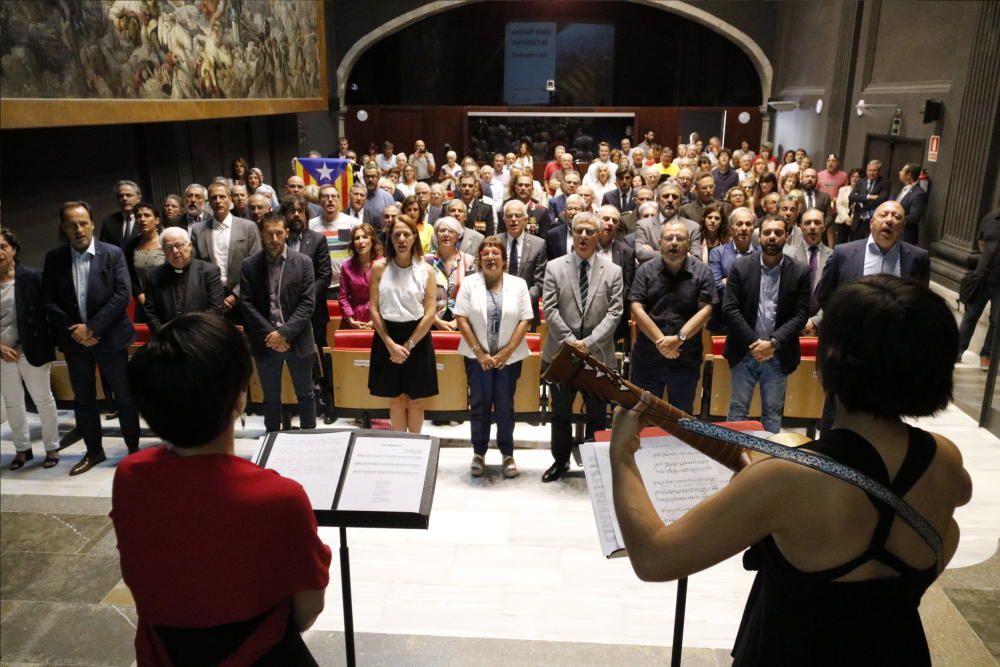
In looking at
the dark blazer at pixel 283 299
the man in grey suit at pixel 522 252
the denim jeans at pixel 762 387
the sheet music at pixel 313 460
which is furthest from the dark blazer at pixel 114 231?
the denim jeans at pixel 762 387

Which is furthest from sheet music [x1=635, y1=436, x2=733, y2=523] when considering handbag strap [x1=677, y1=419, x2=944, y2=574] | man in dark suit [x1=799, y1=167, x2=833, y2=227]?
man in dark suit [x1=799, y1=167, x2=833, y2=227]

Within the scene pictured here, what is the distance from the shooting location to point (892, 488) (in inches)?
54.2

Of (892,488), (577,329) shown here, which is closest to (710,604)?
(577,329)

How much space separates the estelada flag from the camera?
8.93 metres

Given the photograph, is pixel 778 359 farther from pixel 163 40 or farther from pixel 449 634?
pixel 163 40

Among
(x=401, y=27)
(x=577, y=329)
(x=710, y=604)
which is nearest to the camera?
(x=710, y=604)

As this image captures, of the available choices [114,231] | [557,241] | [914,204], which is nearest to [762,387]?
[557,241]

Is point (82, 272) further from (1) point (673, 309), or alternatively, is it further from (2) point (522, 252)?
(1) point (673, 309)

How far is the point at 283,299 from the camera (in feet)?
16.7

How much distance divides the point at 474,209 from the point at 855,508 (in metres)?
7.28

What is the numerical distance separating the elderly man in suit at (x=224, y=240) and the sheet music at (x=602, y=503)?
4.63m

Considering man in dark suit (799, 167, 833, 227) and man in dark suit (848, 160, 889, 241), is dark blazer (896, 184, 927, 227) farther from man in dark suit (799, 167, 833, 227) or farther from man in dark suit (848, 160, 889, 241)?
man in dark suit (799, 167, 833, 227)

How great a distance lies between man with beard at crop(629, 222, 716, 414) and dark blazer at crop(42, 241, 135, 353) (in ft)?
11.8

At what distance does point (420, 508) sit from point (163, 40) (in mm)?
8420
